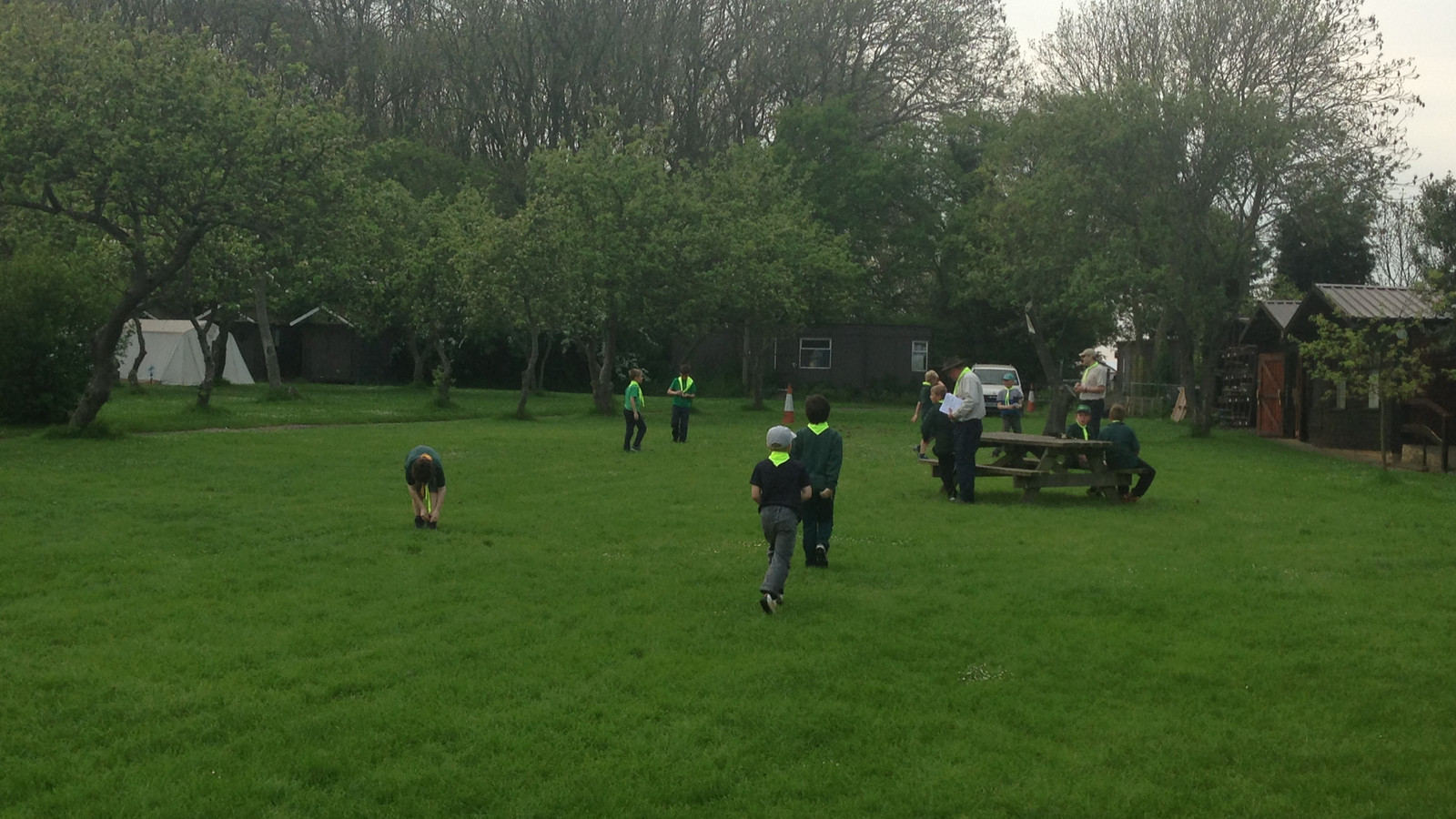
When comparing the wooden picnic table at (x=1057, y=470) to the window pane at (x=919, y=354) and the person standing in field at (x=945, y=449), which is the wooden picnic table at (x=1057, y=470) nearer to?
the person standing in field at (x=945, y=449)

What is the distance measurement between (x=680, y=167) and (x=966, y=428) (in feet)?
97.7

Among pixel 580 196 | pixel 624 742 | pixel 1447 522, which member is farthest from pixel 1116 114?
pixel 624 742

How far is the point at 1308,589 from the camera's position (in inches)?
410

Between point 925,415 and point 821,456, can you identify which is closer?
point 821,456

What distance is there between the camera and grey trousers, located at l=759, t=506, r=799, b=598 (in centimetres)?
931

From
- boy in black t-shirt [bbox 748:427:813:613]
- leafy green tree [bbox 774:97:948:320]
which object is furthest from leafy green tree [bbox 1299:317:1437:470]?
leafy green tree [bbox 774:97:948:320]

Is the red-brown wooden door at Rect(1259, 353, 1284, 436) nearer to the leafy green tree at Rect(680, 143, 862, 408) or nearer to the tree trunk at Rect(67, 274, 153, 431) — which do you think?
the leafy green tree at Rect(680, 143, 862, 408)

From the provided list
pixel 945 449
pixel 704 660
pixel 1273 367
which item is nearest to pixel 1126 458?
pixel 945 449

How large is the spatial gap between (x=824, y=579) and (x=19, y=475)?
11260 millimetres

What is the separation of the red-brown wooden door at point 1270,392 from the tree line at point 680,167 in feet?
6.50

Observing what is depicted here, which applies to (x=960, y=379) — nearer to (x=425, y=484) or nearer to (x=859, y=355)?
(x=425, y=484)

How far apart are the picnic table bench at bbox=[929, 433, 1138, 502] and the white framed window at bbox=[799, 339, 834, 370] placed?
38315mm

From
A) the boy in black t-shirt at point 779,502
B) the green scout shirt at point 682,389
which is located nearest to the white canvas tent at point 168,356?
the green scout shirt at point 682,389

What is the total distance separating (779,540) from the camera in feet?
31.0
